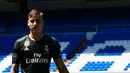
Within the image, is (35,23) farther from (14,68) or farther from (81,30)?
(81,30)

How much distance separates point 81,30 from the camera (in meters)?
12.1

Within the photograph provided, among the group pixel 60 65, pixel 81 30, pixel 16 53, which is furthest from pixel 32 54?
pixel 81 30

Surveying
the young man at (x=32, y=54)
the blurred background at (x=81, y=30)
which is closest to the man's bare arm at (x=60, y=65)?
the young man at (x=32, y=54)

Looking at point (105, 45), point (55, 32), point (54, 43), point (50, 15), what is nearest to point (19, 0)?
point (50, 15)

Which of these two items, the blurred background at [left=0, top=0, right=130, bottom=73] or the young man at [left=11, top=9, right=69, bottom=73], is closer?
the young man at [left=11, top=9, right=69, bottom=73]

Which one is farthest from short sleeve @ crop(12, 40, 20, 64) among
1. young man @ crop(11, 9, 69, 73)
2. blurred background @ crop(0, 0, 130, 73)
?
blurred background @ crop(0, 0, 130, 73)

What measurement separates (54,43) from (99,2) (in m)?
11.0

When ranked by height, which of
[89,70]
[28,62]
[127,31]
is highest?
[28,62]

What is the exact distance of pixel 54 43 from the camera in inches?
107

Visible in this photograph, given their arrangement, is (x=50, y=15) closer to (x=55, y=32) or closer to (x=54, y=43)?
(x=55, y=32)

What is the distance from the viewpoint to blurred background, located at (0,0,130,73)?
10016mm

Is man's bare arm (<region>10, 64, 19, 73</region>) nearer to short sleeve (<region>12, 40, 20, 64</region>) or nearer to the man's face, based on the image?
short sleeve (<region>12, 40, 20, 64</region>)

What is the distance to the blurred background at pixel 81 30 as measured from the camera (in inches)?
394

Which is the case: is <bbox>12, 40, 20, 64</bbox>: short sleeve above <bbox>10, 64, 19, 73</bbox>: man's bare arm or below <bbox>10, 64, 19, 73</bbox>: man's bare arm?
above
